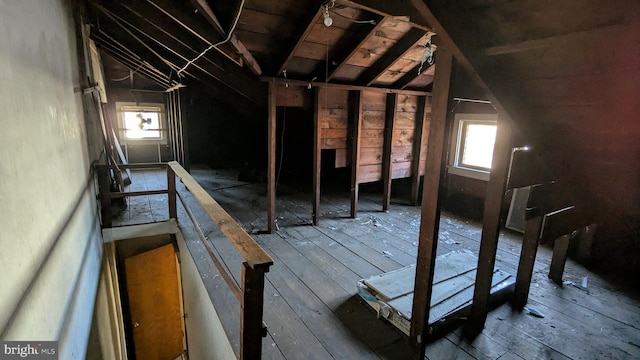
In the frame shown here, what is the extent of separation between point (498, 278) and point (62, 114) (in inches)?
116

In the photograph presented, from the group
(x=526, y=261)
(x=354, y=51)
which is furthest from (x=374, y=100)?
(x=526, y=261)

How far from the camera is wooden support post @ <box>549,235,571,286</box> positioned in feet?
7.26

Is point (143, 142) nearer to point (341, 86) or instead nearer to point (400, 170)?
point (341, 86)

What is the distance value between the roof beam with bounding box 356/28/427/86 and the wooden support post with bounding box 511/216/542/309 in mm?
1639

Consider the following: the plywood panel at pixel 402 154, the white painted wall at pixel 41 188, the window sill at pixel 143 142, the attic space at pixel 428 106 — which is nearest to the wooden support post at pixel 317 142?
the attic space at pixel 428 106

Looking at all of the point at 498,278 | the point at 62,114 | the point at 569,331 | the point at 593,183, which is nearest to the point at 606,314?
the point at 569,331

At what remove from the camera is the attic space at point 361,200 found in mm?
1078

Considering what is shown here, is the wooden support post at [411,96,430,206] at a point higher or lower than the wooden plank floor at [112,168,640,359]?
higher

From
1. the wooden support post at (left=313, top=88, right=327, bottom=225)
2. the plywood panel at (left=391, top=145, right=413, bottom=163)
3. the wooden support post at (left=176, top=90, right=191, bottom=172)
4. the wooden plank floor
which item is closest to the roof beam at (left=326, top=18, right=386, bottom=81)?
the wooden support post at (left=313, top=88, right=327, bottom=225)

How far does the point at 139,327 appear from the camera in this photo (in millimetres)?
3504

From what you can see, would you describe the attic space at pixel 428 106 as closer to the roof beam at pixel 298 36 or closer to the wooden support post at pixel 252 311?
the roof beam at pixel 298 36

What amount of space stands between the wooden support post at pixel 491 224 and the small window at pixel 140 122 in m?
5.56

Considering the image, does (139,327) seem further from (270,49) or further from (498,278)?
(498,278)

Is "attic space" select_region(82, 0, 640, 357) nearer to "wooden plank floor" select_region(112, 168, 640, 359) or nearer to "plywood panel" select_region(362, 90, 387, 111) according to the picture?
"plywood panel" select_region(362, 90, 387, 111)
